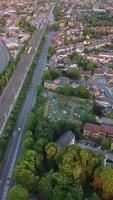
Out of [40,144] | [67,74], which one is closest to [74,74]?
[67,74]

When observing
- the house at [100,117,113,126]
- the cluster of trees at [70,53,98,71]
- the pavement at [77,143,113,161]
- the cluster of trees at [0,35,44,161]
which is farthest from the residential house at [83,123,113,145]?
the cluster of trees at [70,53,98,71]

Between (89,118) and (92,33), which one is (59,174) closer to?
(89,118)

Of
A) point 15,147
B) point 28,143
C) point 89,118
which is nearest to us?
point 28,143

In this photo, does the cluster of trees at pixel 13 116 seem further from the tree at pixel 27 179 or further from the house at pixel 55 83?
the tree at pixel 27 179

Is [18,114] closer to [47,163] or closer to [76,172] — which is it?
[47,163]

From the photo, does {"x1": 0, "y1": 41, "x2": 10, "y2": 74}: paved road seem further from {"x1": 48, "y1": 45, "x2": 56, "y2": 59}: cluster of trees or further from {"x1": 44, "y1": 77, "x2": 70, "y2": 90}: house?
{"x1": 44, "y1": 77, "x2": 70, "y2": 90}: house

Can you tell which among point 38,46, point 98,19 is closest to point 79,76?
point 38,46

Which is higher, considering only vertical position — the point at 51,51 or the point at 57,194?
the point at 57,194
